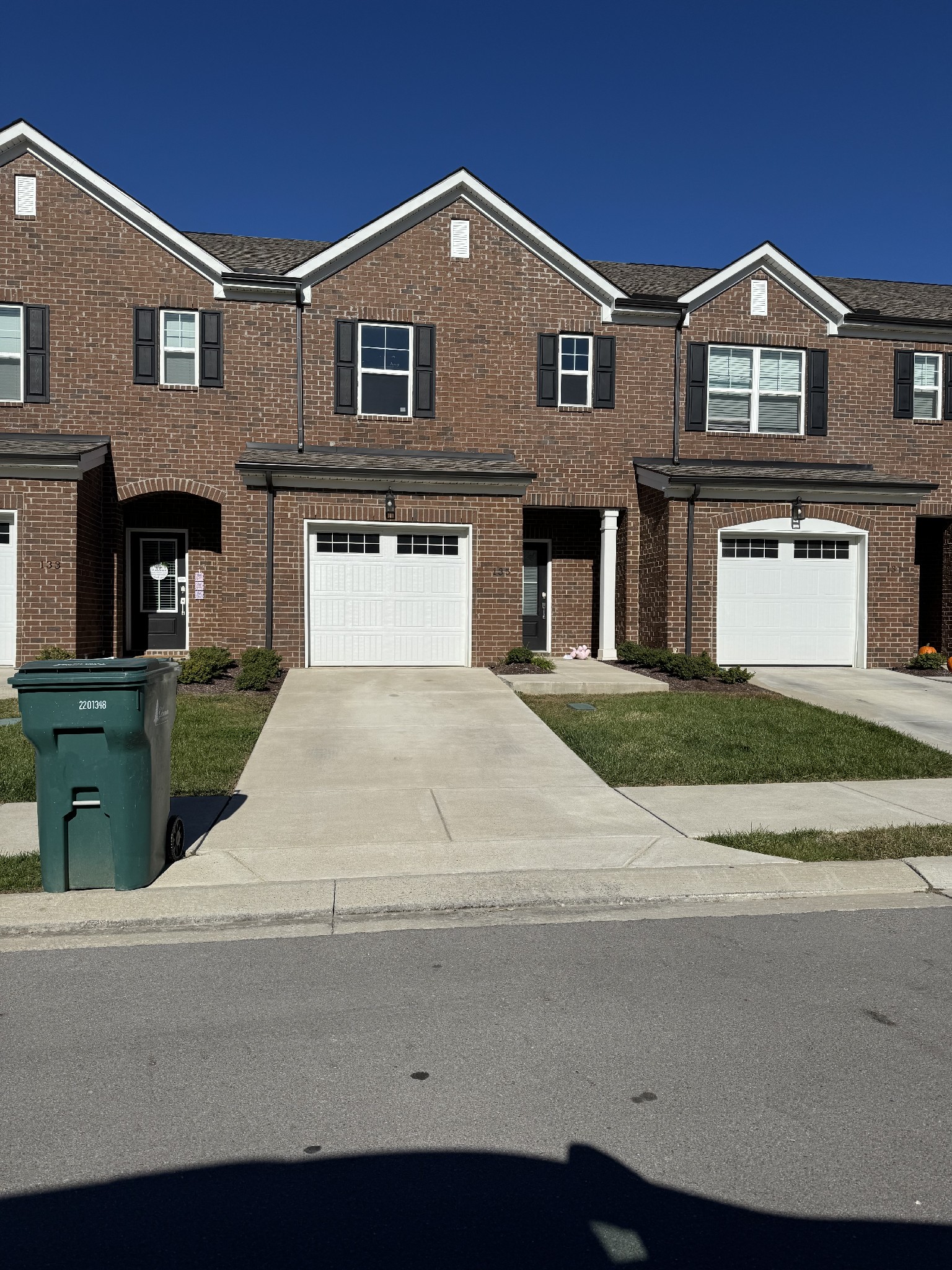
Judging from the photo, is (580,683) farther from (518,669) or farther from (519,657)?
(519,657)

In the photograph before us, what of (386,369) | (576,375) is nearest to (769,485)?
(576,375)

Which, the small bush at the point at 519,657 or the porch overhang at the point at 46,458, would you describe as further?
the small bush at the point at 519,657

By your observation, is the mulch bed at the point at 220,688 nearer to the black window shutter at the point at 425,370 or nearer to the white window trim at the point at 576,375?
the black window shutter at the point at 425,370

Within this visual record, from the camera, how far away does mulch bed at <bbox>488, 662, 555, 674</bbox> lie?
15.0 m

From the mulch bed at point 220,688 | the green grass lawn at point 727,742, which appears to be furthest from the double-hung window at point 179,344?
the green grass lawn at point 727,742

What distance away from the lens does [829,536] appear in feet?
55.3

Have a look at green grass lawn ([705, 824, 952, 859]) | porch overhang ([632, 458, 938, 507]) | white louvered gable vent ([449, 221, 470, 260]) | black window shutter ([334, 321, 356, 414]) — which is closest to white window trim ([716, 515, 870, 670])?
porch overhang ([632, 458, 938, 507])

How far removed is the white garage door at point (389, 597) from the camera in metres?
15.8

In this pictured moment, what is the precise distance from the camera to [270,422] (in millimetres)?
16578

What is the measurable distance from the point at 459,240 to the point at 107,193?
607 centimetres

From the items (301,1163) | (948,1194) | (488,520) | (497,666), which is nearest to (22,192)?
(488,520)

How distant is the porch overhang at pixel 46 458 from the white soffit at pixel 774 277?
11.1 meters

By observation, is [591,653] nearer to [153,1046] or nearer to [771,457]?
[771,457]

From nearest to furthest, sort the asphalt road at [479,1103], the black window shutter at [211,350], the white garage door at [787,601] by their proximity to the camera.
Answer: the asphalt road at [479,1103]
the black window shutter at [211,350]
the white garage door at [787,601]
